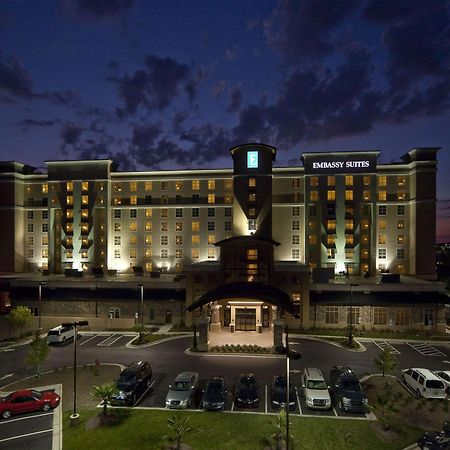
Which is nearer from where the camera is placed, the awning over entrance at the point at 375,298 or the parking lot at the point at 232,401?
the parking lot at the point at 232,401

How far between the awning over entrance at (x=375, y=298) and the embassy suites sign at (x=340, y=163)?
2815 centimetres

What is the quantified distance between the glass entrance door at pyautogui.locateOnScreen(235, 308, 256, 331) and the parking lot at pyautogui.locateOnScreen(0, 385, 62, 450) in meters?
26.4

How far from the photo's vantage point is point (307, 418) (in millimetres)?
22984

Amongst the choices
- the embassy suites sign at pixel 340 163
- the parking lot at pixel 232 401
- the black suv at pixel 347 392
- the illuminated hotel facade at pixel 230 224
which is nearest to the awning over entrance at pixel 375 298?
the illuminated hotel facade at pixel 230 224

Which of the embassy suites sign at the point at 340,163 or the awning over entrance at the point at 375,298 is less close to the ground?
the embassy suites sign at the point at 340,163

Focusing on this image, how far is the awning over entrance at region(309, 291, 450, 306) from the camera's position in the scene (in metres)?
47.2

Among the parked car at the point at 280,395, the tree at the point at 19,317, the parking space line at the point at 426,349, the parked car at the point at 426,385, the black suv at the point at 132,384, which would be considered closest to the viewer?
the parked car at the point at 280,395

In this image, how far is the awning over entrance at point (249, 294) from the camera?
41.9 m

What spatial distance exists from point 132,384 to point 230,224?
1895 inches

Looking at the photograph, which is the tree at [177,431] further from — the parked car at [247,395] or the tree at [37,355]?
the tree at [37,355]

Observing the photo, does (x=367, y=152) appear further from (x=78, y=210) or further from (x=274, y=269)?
(x=78, y=210)

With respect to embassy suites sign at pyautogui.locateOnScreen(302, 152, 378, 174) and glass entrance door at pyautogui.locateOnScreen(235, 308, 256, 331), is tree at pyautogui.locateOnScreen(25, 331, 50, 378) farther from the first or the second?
embassy suites sign at pyautogui.locateOnScreen(302, 152, 378, 174)

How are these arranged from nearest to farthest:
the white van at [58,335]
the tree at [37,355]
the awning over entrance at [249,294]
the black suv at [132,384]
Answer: the black suv at [132,384], the tree at [37,355], the white van at [58,335], the awning over entrance at [249,294]

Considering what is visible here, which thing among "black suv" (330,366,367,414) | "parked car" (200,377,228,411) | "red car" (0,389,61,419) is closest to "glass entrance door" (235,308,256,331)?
"black suv" (330,366,367,414)
